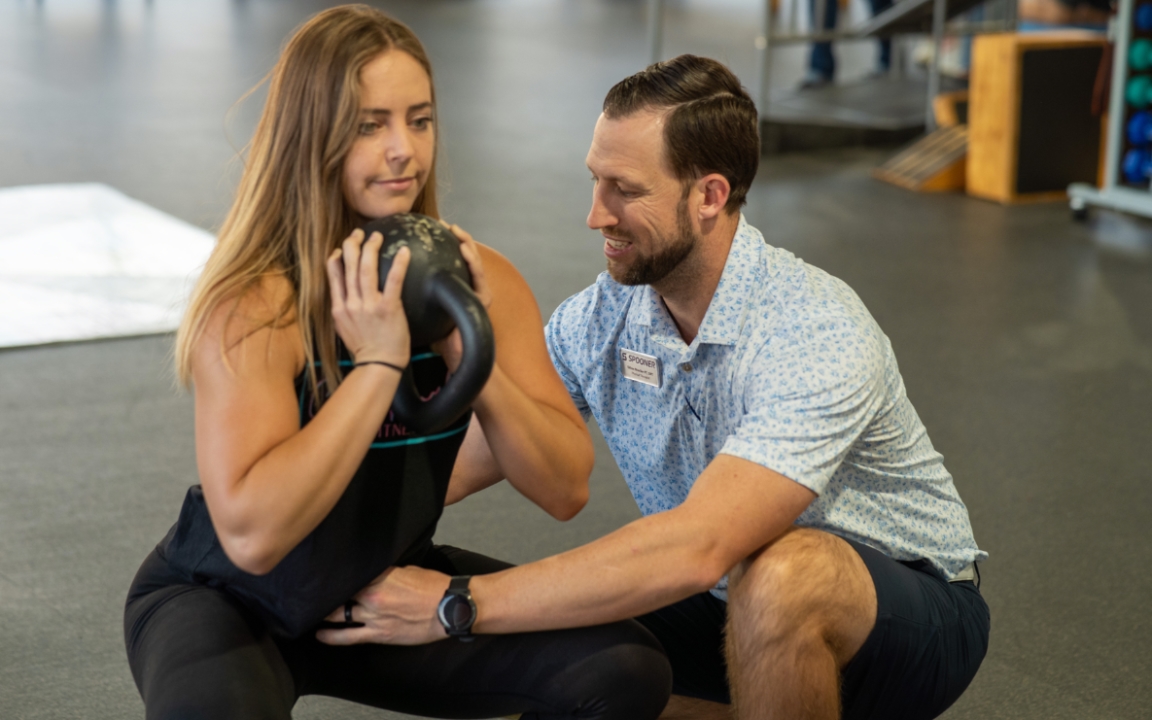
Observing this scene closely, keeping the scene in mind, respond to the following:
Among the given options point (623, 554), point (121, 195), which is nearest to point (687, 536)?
point (623, 554)

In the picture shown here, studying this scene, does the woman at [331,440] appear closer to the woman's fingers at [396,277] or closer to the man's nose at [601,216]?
the woman's fingers at [396,277]

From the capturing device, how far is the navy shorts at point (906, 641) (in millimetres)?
1652

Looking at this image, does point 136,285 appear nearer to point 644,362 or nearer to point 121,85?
point 644,362

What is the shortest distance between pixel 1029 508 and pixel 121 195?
4049 mm

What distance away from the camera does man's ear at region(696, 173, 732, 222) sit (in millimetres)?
1792

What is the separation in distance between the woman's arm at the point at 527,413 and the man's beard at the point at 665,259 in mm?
205

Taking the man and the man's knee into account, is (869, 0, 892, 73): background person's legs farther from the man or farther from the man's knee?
the man's knee

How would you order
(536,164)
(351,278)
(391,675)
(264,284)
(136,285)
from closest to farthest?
(351,278) < (264,284) < (391,675) < (136,285) < (536,164)

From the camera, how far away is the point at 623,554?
1521mm

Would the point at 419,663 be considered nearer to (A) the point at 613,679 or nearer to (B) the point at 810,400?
(A) the point at 613,679

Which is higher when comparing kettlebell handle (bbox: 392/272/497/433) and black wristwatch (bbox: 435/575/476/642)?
kettlebell handle (bbox: 392/272/497/433)

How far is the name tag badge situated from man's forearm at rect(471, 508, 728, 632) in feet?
1.03

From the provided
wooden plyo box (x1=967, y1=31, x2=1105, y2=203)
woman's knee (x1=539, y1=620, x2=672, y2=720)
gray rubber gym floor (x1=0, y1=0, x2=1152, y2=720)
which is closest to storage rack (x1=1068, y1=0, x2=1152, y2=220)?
gray rubber gym floor (x1=0, y1=0, x2=1152, y2=720)

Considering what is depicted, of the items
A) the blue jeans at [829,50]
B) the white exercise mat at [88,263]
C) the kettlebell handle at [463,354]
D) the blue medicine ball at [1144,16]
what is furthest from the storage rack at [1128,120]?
the kettlebell handle at [463,354]
